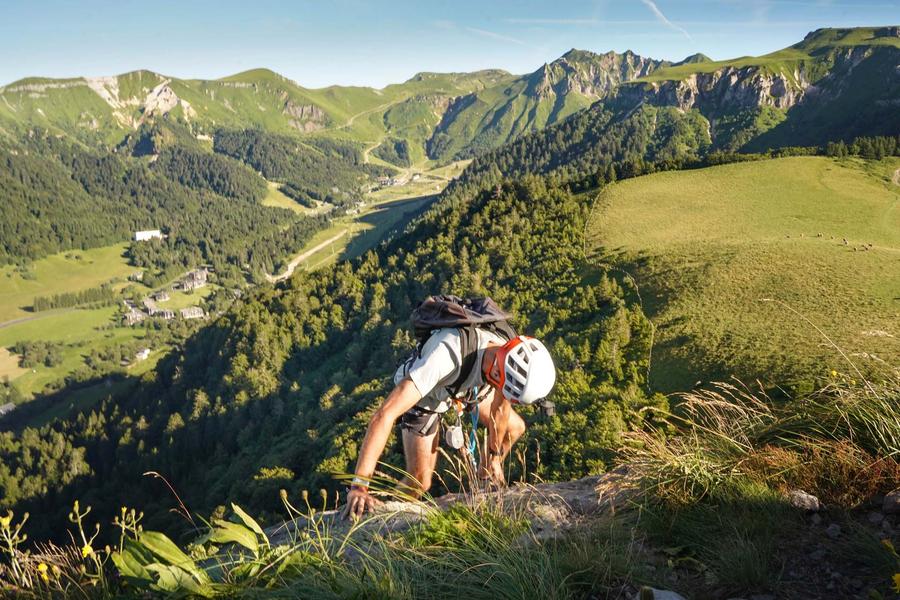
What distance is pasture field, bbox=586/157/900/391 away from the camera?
77.8 feet

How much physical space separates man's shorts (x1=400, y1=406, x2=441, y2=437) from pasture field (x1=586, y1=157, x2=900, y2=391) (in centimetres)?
438

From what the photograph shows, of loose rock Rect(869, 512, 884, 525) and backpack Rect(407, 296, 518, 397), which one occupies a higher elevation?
backpack Rect(407, 296, 518, 397)

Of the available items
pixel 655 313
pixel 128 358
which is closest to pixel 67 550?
pixel 655 313

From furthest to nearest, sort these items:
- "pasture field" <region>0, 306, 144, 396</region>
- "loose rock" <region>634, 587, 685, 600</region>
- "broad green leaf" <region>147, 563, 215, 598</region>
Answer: "pasture field" <region>0, 306, 144, 396</region>
"broad green leaf" <region>147, 563, 215, 598</region>
"loose rock" <region>634, 587, 685, 600</region>

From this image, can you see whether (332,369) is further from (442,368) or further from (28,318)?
(28,318)

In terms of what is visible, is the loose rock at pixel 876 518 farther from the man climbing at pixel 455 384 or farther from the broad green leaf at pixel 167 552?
the broad green leaf at pixel 167 552

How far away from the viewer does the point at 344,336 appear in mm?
88188

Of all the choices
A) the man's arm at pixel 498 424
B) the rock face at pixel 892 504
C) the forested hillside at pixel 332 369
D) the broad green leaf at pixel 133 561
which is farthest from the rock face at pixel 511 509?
the forested hillside at pixel 332 369

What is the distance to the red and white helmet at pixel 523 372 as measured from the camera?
508 centimetres

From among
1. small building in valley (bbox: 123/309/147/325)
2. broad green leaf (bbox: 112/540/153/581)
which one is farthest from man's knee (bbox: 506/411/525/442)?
small building in valley (bbox: 123/309/147/325)

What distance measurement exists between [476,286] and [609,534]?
199 ft

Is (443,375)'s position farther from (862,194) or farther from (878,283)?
(862,194)

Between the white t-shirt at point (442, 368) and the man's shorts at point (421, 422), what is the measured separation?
0.35ft

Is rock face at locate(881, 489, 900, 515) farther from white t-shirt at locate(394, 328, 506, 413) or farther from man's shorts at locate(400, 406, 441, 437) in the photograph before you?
man's shorts at locate(400, 406, 441, 437)
